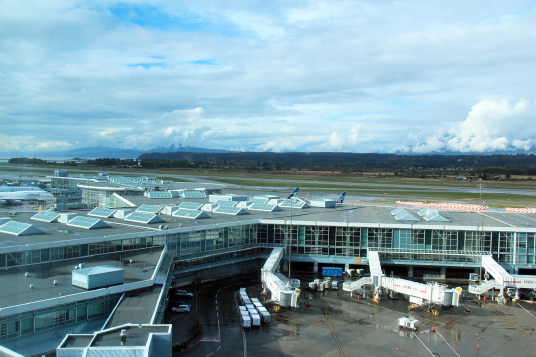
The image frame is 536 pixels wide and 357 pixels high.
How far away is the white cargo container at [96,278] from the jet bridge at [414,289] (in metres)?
27.8

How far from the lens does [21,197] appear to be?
11238 cm

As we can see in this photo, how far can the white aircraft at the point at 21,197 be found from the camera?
11081 centimetres

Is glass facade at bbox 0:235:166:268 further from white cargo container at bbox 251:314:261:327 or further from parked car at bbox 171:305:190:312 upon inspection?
white cargo container at bbox 251:314:261:327

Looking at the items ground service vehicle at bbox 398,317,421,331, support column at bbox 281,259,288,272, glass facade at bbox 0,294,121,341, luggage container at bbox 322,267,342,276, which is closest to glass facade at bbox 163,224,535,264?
support column at bbox 281,259,288,272

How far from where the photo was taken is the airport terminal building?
32531mm

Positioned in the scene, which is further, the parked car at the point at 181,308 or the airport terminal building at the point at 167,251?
the parked car at the point at 181,308

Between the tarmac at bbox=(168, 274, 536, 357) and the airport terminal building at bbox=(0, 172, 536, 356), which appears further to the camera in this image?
the tarmac at bbox=(168, 274, 536, 357)

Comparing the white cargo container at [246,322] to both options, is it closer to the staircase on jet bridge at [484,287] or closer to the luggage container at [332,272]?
the luggage container at [332,272]

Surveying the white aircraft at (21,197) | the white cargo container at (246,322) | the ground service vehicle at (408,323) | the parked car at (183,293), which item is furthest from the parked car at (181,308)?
the white aircraft at (21,197)

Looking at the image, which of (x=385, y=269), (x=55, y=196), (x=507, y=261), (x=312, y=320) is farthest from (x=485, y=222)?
(x=55, y=196)

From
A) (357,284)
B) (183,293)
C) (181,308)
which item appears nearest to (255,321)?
(181,308)

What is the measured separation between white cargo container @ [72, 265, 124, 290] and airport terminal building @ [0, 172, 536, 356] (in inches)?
3.5

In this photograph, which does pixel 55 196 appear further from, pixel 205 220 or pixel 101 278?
pixel 101 278

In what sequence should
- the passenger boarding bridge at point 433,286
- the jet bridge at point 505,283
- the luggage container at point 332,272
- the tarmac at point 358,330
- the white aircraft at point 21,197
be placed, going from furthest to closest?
the white aircraft at point 21,197 < the luggage container at point 332,272 < the jet bridge at point 505,283 < the passenger boarding bridge at point 433,286 < the tarmac at point 358,330
